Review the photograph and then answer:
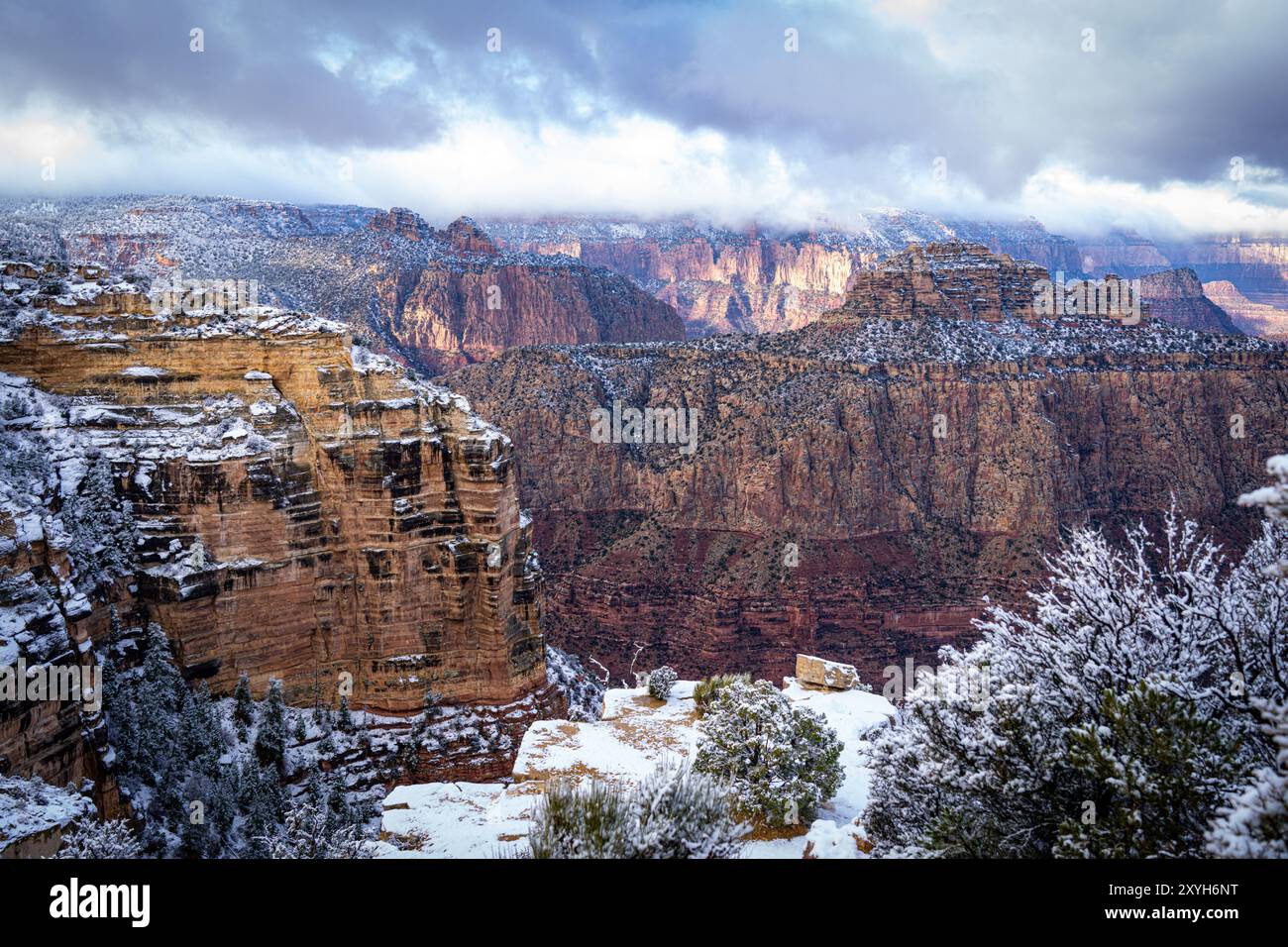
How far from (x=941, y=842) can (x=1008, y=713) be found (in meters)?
2.11

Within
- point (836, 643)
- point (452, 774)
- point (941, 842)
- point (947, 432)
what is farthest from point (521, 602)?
point (947, 432)

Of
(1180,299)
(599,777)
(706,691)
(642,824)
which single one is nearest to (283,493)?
(599,777)

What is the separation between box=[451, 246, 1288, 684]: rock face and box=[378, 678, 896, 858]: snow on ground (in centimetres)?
3389

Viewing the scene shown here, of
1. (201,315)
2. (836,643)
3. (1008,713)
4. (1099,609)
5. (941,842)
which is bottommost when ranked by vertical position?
(836,643)

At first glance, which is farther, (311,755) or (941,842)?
(311,755)

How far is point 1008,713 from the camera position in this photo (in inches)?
473

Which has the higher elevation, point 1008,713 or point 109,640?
point 1008,713

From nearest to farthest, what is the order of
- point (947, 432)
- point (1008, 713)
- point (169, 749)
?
point (1008, 713) → point (169, 749) → point (947, 432)

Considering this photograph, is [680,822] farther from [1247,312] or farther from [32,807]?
[1247,312]

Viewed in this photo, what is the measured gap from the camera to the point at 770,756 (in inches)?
763

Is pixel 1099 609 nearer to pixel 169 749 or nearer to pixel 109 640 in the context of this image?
pixel 169 749

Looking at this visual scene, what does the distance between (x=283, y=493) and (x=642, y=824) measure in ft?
73.4
